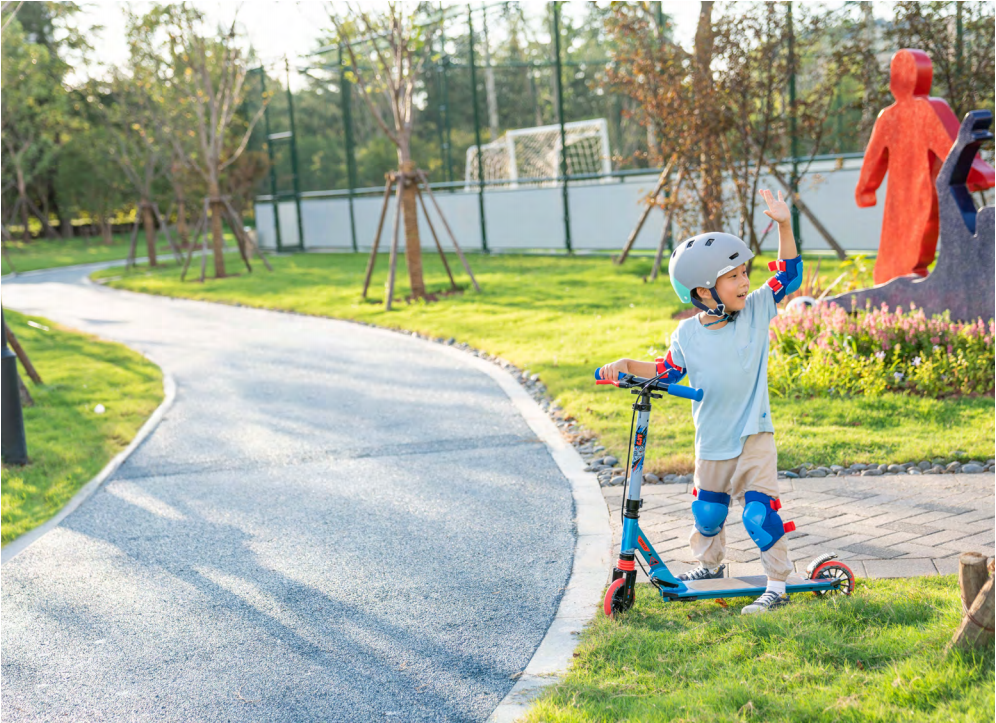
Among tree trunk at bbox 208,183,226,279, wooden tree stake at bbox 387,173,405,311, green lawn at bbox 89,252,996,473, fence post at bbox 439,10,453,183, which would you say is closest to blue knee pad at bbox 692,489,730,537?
green lawn at bbox 89,252,996,473

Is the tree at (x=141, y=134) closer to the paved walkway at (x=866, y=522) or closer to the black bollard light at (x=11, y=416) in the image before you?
the black bollard light at (x=11, y=416)

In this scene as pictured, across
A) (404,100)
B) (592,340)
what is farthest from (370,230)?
(592,340)

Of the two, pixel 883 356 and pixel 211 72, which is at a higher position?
pixel 211 72

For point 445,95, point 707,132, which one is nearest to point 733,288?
point 707,132

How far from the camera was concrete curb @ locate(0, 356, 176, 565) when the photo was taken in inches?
223

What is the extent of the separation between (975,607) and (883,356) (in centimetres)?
467

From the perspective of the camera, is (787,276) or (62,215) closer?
(787,276)

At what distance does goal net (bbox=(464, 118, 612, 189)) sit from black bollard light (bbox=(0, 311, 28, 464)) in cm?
1497

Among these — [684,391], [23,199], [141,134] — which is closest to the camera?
[684,391]

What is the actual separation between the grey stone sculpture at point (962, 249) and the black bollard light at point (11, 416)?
23.6ft

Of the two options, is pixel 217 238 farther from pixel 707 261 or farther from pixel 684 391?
pixel 684 391

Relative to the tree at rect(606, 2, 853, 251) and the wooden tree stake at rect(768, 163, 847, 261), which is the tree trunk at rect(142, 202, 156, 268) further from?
the wooden tree stake at rect(768, 163, 847, 261)

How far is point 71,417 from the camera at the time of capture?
8867mm

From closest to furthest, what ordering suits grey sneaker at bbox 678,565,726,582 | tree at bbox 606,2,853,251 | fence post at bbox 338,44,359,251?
grey sneaker at bbox 678,565,726,582 < tree at bbox 606,2,853,251 < fence post at bbox 338,44,359,251
